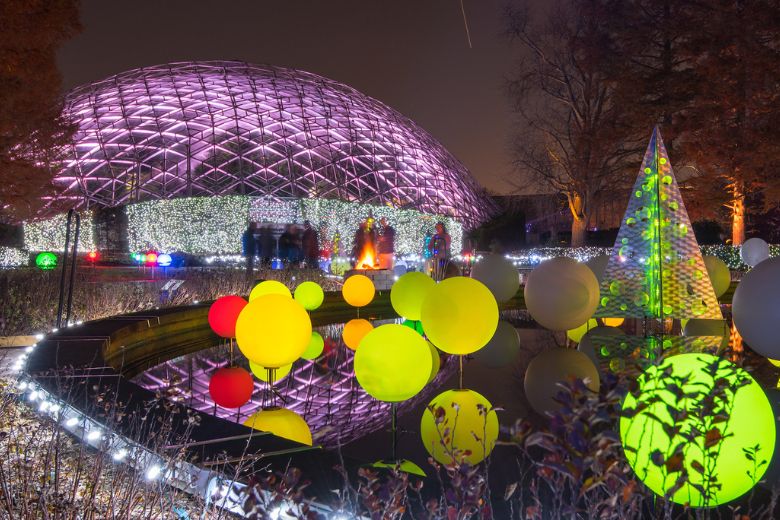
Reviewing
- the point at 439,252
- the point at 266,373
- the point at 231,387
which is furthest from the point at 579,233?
the point at 231,387

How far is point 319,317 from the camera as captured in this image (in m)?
13.0

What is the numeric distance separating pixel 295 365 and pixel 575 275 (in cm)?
371

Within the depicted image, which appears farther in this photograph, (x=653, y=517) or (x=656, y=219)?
(x=656, y=219)

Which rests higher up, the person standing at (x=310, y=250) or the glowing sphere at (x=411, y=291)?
the person standing at (x=310, y=250)

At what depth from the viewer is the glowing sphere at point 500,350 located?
7.88m

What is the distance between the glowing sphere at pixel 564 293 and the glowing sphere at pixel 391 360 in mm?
4110

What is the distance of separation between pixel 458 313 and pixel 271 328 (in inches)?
66.0

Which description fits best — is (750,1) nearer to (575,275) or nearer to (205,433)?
(575,275)

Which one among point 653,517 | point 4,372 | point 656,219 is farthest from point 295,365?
point 653,517

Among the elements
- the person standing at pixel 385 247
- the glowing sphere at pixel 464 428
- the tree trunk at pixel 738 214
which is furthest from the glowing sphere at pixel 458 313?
the tree trunk at pixel 738 214

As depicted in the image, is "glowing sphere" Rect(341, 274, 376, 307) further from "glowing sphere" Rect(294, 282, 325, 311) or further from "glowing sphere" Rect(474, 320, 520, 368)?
"glowing sphere" Rect(474, 320, 520, 368)

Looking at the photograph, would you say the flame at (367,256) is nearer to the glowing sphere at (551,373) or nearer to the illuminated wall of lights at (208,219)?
the glowing sphere at (551,373)

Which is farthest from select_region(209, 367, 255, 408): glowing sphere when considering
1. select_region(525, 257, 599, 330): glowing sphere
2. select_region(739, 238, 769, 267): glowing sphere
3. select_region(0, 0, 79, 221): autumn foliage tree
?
select_region(739, 238, 769, 267): glowing sphere

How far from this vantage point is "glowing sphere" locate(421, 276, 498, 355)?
19.5ft
